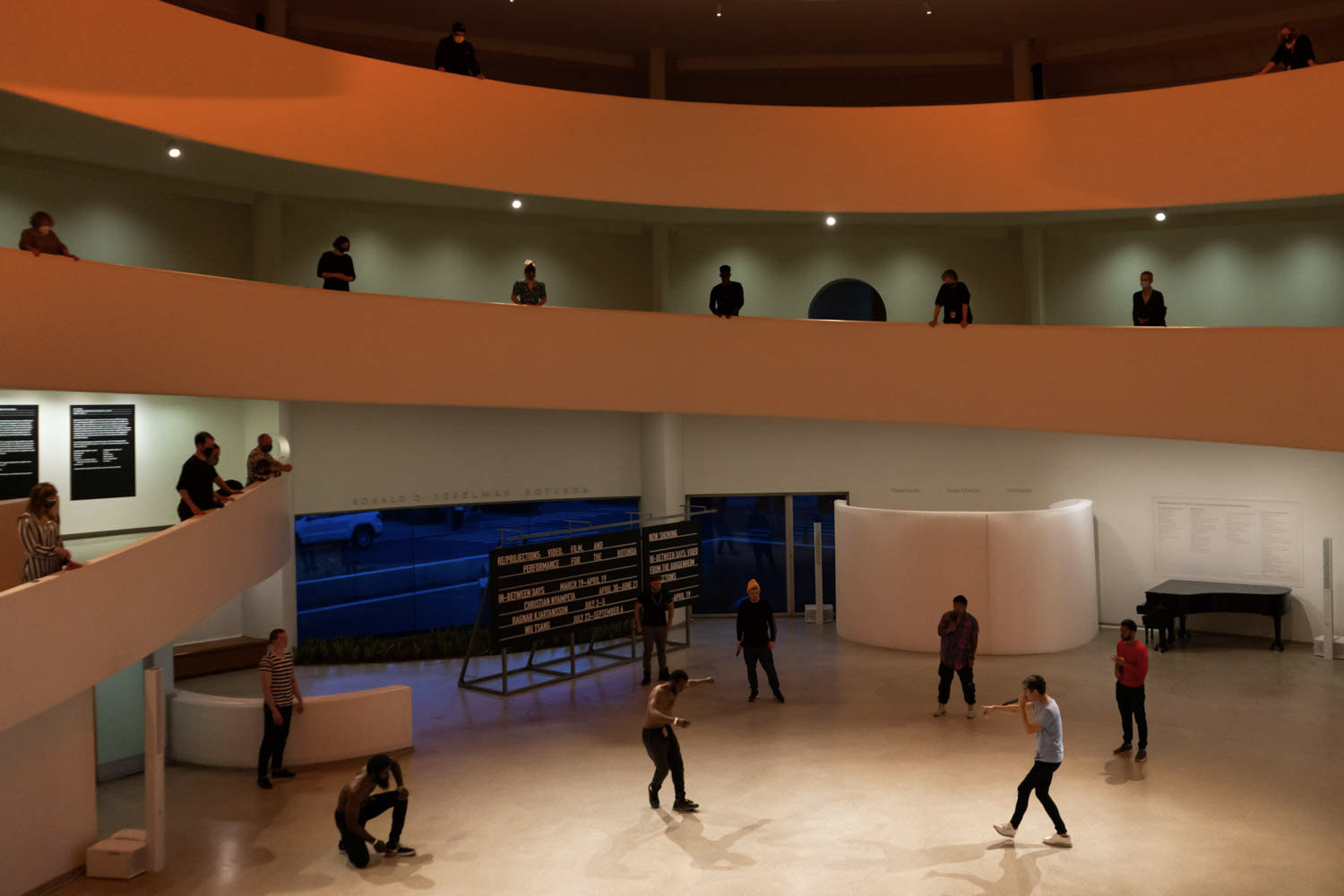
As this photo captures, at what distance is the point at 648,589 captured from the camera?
1527cm

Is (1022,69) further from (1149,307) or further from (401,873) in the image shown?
(401,873)

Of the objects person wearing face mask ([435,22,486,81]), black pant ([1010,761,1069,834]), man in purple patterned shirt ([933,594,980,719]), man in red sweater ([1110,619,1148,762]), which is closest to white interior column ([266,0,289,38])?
person wearing face mask ([435,22,486,81])

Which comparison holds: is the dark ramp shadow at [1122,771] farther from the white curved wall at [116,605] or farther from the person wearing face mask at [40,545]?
the person wearing face mask at [40,545]

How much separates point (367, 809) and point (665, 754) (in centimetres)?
282

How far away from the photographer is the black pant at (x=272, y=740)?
1146cm

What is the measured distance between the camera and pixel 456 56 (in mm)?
15445

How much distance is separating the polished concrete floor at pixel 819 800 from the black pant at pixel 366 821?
0.58 ft

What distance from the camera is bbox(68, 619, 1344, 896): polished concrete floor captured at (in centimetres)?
912

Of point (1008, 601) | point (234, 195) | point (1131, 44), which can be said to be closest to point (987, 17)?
point (1131, 44)

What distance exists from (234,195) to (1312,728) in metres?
16.7

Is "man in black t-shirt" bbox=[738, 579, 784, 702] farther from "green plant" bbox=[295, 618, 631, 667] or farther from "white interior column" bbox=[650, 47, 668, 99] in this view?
"white interior column" bbox=[650, 47, 668, 99]

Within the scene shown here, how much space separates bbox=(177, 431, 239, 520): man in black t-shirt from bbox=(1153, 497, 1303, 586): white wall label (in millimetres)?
14765

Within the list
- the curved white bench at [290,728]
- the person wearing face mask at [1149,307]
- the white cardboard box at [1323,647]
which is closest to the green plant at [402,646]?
the curved white bench at [290,728]

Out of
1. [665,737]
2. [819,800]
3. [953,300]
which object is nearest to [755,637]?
[819,800]
